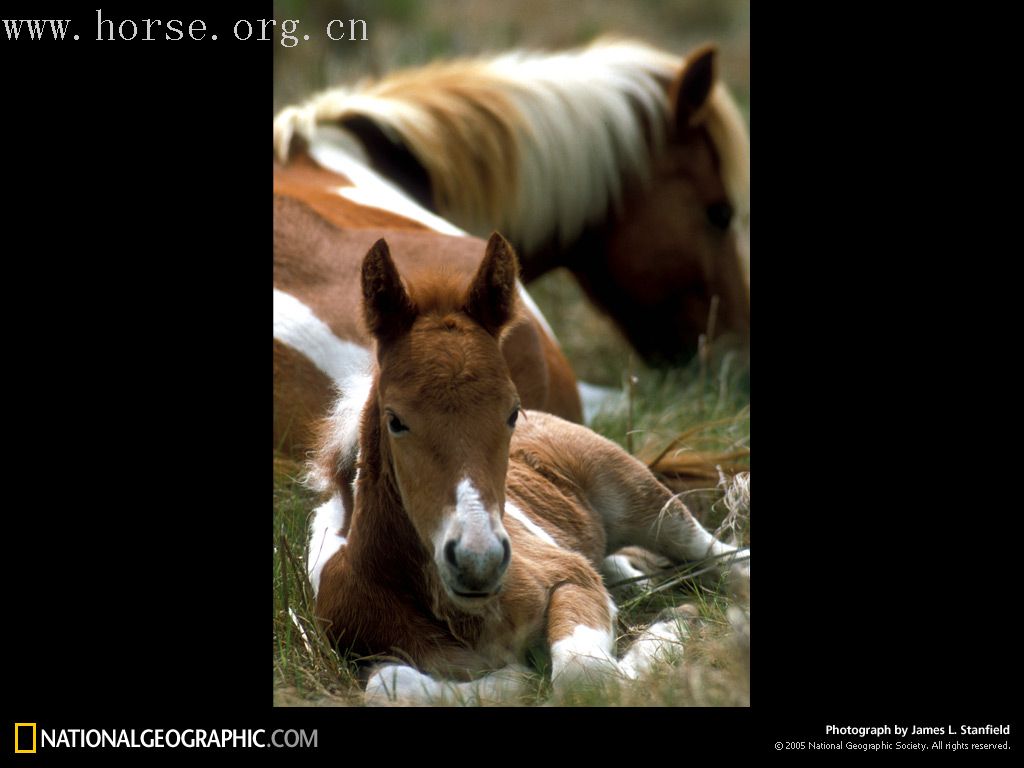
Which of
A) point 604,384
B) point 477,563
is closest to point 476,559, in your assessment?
point 477,563

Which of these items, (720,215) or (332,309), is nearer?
(332,309)

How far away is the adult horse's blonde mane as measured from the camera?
6.21m

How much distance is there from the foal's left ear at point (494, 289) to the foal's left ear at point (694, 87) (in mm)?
3291

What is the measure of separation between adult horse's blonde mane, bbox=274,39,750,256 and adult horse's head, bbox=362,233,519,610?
2.94m

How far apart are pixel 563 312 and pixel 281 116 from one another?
104 inches

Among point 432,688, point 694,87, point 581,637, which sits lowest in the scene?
point 432,688

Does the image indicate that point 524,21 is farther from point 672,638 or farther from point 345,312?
point 672,638

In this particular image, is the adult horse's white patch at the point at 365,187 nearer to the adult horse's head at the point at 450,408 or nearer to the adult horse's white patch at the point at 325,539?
the adult horse's white patch at the point at 325,539

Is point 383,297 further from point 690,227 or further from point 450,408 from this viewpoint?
point 690,227

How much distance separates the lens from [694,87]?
20.9 ft

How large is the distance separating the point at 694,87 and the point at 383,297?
3.57 m

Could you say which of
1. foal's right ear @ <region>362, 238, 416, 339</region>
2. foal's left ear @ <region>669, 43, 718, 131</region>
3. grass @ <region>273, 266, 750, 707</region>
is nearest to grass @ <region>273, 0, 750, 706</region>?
grass @ <region>273, 266, 750, 707</region>

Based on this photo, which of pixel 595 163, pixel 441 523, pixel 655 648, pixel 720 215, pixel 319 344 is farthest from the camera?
pixel 720 215

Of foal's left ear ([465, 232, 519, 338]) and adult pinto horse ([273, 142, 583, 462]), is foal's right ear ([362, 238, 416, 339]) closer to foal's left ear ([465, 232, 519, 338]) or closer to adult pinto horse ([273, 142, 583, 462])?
foal's left ear ([465, 232, 519, 338])
